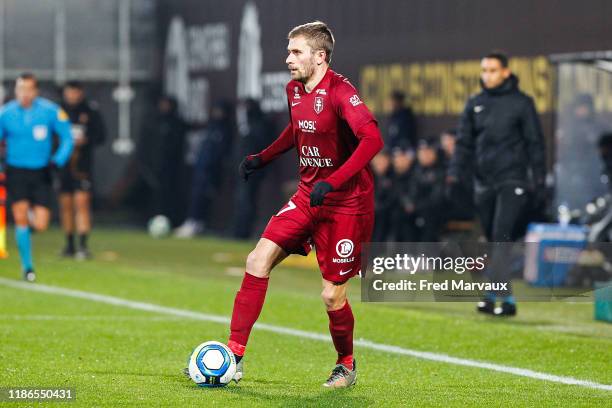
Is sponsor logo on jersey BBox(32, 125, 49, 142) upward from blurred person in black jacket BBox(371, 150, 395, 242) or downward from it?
upward

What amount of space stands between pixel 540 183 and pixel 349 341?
4712mm

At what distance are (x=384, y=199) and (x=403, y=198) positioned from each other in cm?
41

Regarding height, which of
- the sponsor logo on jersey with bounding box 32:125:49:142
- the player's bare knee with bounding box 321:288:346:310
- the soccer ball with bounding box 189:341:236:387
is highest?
the player's bare knee with bounding box 321:288:346:310

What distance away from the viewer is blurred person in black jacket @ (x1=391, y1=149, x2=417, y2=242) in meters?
18.6

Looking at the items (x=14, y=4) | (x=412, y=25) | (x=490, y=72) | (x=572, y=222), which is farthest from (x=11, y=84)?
(x=490, y=72)

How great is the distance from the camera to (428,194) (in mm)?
18422

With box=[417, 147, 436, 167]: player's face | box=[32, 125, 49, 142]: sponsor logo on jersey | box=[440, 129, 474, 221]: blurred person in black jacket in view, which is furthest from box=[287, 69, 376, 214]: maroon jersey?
box=[417, 147, 436, 167]: player's face

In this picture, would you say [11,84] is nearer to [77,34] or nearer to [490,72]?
[77,34]

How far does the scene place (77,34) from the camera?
27234mm

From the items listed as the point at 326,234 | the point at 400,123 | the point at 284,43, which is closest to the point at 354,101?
the point at 326,234

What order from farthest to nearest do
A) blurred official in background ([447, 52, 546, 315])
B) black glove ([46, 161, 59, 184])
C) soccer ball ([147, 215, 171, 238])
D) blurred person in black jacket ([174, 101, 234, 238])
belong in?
soccer ball ([147, 215, 171, 238])
blurred person in black jacket ([174, 101, 234, 238])
black glove ([46, 161, 59, 184])
blurred official in background ([447, 52, 546, 315])

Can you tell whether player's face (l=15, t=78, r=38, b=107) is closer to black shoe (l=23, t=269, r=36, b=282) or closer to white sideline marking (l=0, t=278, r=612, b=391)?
black shoe (l=23, t=269, r=36, b=282)

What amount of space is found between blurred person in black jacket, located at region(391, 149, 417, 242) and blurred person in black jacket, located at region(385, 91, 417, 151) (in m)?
0.82

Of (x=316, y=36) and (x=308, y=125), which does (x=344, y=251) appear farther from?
(x=316, y=36)
